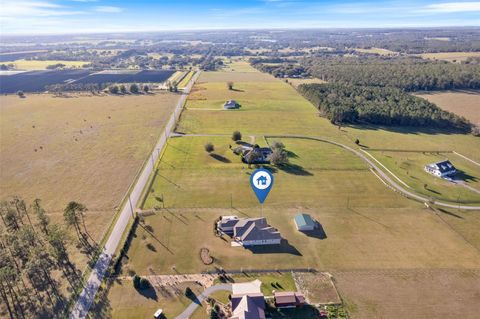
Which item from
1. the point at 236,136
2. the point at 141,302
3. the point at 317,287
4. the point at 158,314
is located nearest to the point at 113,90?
the point at 236,136

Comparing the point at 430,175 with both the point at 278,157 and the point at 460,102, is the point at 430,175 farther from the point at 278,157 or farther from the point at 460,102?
the point at 460,102

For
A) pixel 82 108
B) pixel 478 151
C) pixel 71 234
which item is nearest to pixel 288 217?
pixel 71 234

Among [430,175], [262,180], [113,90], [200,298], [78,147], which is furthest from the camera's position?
[113,90]

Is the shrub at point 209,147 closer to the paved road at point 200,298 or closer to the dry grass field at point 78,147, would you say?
the dry grass field at point 78,147

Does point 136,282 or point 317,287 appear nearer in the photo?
point 136,282

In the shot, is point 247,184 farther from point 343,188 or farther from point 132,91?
point 132,91

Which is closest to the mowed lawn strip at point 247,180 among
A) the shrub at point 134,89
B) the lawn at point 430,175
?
the lawn at point 430,175

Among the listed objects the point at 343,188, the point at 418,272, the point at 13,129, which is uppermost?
the point at 13,129

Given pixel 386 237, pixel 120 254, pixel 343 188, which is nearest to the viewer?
pixel 120 254
